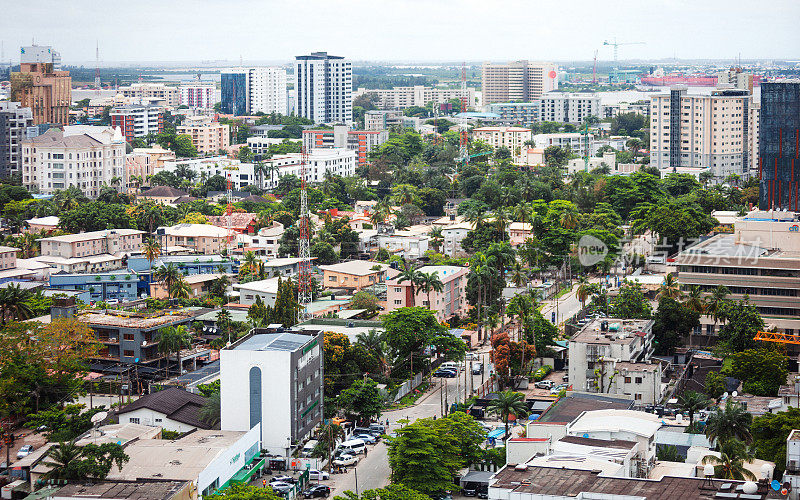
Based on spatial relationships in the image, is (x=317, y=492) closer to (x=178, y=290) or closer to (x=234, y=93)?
(x=178, y=290)

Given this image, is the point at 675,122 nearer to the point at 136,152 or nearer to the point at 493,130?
the point at 493,130

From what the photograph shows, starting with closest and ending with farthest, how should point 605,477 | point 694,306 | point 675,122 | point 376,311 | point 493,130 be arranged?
point 605,477, point 694,306, point 376,311, point 675,122, point 493,130

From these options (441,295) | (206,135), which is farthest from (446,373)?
(206,135)

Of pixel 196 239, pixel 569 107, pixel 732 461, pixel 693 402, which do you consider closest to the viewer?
pixel 732 461

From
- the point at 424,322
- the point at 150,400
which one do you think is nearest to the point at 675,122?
the point at 424,322

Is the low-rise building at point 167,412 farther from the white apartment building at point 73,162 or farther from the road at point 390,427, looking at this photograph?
the white apartment building at point 73,162

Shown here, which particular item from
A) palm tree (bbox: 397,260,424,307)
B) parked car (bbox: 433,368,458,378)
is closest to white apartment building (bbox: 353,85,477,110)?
palm tree (bbox: 397,260,424,307)

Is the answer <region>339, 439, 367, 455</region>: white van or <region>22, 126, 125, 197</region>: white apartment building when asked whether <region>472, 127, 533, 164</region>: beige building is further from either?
<region>339, 439, 367, 455</region>: white van
